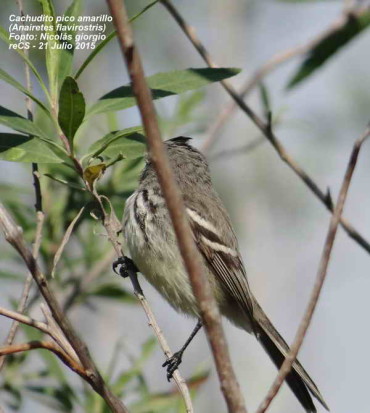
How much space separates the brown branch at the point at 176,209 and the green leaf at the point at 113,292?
2.99m

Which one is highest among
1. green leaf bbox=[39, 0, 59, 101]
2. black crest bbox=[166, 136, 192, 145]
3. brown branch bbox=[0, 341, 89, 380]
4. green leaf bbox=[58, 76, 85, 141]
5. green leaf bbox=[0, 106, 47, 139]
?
black crest bbox=[166, 136, 192, 145]

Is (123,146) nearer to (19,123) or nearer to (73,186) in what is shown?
(73,186)

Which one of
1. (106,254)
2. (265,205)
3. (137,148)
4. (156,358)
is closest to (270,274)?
(265,205)

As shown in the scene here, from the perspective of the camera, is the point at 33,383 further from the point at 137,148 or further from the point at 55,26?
the point at 55,26

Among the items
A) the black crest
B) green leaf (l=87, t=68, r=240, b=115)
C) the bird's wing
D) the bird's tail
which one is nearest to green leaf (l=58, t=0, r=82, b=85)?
green leaf (l=87, t=68, r=240, b=115)

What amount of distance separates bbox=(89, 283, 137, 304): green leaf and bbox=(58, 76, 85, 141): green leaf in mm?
1860

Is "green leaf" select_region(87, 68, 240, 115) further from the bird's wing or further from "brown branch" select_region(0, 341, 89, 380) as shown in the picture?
the bird's wing

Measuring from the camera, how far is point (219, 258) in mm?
4523

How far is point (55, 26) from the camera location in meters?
2.88

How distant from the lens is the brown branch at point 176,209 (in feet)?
4.50

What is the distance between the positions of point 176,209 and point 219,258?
3098 mm

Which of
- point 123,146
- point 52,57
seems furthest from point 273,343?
point 52,57

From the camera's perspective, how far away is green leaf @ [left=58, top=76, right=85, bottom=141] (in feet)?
8.63

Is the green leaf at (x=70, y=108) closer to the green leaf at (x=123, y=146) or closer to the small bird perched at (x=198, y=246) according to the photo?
the green leaf at (x=123, y=146)
